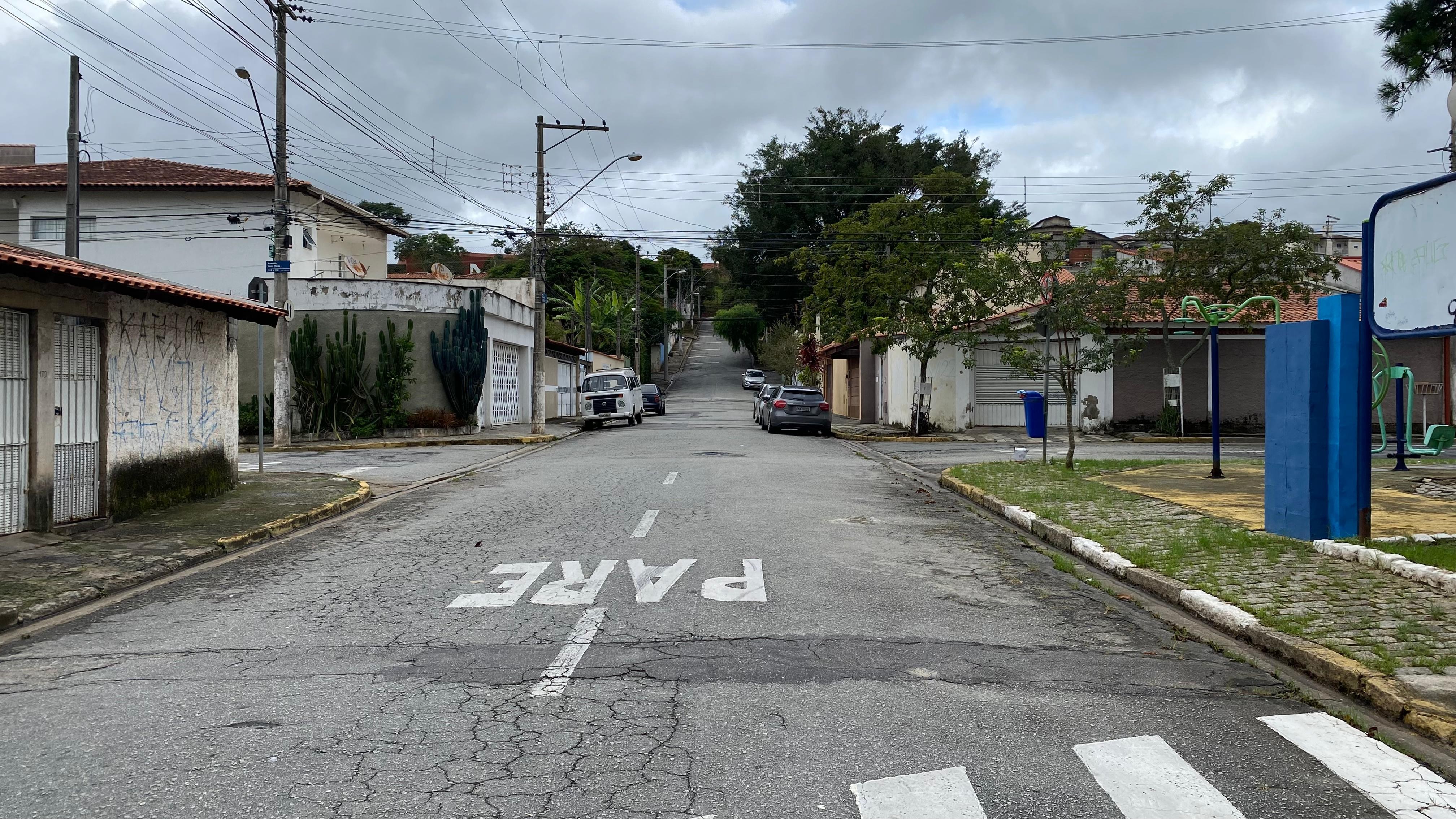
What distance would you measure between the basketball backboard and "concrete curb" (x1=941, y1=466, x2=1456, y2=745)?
1.87 metres

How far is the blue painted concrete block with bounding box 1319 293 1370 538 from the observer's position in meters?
8.55

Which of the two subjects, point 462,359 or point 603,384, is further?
point 603,384

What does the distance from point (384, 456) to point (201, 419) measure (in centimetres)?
890

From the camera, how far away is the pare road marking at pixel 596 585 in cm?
729

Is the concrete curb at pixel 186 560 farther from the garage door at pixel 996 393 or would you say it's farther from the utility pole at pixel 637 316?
the utility pole at pixel 637 316

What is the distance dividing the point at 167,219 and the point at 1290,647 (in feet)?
129

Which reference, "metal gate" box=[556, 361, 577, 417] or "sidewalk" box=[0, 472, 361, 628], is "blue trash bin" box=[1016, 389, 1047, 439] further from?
"metal gate" box=[556, 361, 577, 417]

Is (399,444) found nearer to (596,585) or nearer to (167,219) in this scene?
(167,219)

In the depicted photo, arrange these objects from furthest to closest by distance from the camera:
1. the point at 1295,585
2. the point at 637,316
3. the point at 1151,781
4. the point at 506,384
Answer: the point at 637,316 < the point at 506,384 < the point at 1295,585 < the point at 1151,781

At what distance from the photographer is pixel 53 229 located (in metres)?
36.5

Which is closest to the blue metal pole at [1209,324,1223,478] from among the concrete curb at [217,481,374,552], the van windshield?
the concrete curb at [217,481,374,552]

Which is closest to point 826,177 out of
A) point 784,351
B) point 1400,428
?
point 784,351

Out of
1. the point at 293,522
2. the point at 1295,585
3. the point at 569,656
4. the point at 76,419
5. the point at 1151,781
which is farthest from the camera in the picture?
the point at 293,522

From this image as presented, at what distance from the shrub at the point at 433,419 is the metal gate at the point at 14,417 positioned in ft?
61.4
